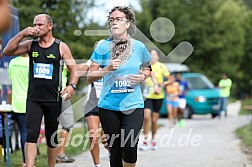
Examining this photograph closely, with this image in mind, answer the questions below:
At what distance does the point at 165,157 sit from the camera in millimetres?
10188

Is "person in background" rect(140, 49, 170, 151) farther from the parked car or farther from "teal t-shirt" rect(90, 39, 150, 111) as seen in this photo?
the parked car

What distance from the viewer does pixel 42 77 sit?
6.86 m

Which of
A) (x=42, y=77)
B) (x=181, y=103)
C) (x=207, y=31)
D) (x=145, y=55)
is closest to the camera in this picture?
(x=145, y=55)

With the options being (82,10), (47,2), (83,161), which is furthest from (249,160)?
(82,10)

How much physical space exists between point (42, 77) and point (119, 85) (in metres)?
1.33

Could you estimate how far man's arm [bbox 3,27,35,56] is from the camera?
22.0 feet

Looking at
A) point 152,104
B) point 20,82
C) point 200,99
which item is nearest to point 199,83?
point 200,99

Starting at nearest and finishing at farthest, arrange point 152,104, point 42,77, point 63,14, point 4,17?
point 4,17 < point 42,77 < point 152,104 < point 63,14

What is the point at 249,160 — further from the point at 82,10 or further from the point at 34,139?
the point at 82,10

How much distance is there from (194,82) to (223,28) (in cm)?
2520

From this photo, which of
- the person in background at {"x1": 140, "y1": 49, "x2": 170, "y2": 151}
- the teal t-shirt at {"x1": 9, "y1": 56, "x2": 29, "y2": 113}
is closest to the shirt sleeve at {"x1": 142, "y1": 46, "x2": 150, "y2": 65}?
the teal t-shirt at {"x1": 9, "y1": 56, "x2": 29, "y2": 113}

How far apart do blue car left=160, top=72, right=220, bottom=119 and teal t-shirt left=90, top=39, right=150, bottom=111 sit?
19.8 meters

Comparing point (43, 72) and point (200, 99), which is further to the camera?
point (200, 99)

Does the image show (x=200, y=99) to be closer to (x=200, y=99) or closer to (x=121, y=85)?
(x=200, y=99)
